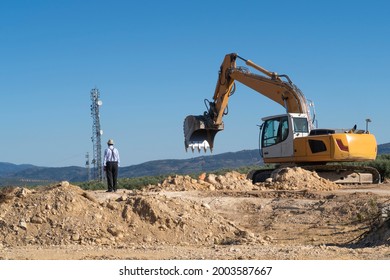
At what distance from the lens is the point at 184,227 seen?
13.5 meters

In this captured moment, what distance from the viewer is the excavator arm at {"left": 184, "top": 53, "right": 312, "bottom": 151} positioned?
77.2 ft

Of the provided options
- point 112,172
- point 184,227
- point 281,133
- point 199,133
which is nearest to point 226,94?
point 199,133

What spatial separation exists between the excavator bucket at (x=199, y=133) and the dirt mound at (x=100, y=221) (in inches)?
397

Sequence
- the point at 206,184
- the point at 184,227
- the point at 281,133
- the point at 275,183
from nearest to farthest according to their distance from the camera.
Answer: the point at 184,227 < the point at 275,183 < the point at 206,184 < the point at 281,133

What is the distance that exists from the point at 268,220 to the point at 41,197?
5953 millimetres

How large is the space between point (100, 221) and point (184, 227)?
164 cm

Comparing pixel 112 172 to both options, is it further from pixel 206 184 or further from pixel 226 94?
pixel 226 94

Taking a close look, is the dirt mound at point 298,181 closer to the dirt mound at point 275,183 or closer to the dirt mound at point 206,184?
the dirt mound at point 275,183

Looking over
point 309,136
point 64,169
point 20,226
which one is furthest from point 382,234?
point 64,169

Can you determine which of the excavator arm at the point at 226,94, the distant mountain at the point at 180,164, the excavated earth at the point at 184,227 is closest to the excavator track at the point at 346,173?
the excavator arm at the point at 226,94

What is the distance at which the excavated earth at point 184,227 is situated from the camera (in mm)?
10469

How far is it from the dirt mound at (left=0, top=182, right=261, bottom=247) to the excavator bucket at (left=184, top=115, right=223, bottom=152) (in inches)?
397
